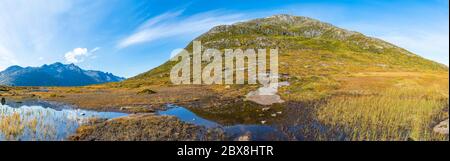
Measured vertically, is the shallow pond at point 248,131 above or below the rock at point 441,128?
below

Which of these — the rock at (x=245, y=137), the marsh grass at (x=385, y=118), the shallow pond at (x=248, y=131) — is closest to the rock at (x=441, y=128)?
the marsh grass at (x=385, y=118)

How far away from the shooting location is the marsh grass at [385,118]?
20.9 meters

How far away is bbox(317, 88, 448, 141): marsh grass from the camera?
2094 cm

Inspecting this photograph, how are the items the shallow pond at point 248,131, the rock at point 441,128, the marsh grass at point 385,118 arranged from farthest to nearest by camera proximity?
the shallow pond at point 248,131 < the rock at point 441,128 < the marsh grass at point 385,118

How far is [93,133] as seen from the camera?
24000 mm

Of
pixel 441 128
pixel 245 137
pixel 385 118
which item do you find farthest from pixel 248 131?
pixel 441 128

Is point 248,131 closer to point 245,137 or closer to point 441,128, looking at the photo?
point 245,137

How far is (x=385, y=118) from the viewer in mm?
25734

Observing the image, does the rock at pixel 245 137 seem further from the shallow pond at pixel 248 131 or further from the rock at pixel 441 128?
the rock at pixel 441 128

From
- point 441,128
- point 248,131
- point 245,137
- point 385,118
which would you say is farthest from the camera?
point 385,118

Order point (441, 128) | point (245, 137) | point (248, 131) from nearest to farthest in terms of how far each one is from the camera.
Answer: point (441, 128)
point (245, 137)
point (248, 131)
